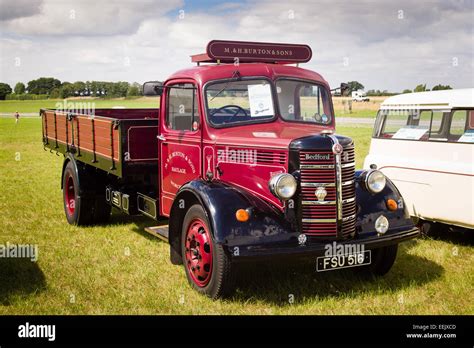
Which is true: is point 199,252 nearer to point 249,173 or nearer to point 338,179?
point 249,173

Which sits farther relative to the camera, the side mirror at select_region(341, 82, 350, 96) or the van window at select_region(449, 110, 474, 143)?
the van window at select_region(449, 110, 474, 143)

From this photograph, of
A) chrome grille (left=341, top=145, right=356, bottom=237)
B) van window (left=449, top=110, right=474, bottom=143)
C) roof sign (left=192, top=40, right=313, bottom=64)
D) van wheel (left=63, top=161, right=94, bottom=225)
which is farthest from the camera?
van wheel (left=63, top=161, right=94, bottom=225)

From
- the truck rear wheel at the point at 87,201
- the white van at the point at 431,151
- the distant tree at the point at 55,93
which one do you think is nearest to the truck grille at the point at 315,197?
the white van at the point at 431,151

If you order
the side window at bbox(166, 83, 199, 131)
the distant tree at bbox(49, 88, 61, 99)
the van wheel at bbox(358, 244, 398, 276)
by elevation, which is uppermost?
the distant tree at bbox(49, 88, 61, 99)

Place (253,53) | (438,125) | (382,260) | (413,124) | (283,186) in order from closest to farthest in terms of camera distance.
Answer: (283,186) → (382,260) → (253,53) → (438,125) → (413,124)

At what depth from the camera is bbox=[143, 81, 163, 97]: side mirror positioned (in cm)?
604

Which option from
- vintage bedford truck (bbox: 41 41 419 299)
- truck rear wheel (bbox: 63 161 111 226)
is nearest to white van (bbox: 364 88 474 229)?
vintage bedford truck (bbox: 41 41 419 299)

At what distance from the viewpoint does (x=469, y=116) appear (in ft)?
22.4

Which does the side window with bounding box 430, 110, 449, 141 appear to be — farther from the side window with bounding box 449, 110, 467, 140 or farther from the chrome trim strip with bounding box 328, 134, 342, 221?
the chrome trim strip with bounding box 328, 134, 342, 221

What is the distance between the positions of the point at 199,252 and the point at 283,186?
105 centimetres

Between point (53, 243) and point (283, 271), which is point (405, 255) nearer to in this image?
point (283, 271)

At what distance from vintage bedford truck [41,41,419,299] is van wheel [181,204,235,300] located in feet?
0.03

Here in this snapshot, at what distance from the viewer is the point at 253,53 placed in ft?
20.0

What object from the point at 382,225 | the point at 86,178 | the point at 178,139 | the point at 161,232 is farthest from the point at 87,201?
the point at 382,225
